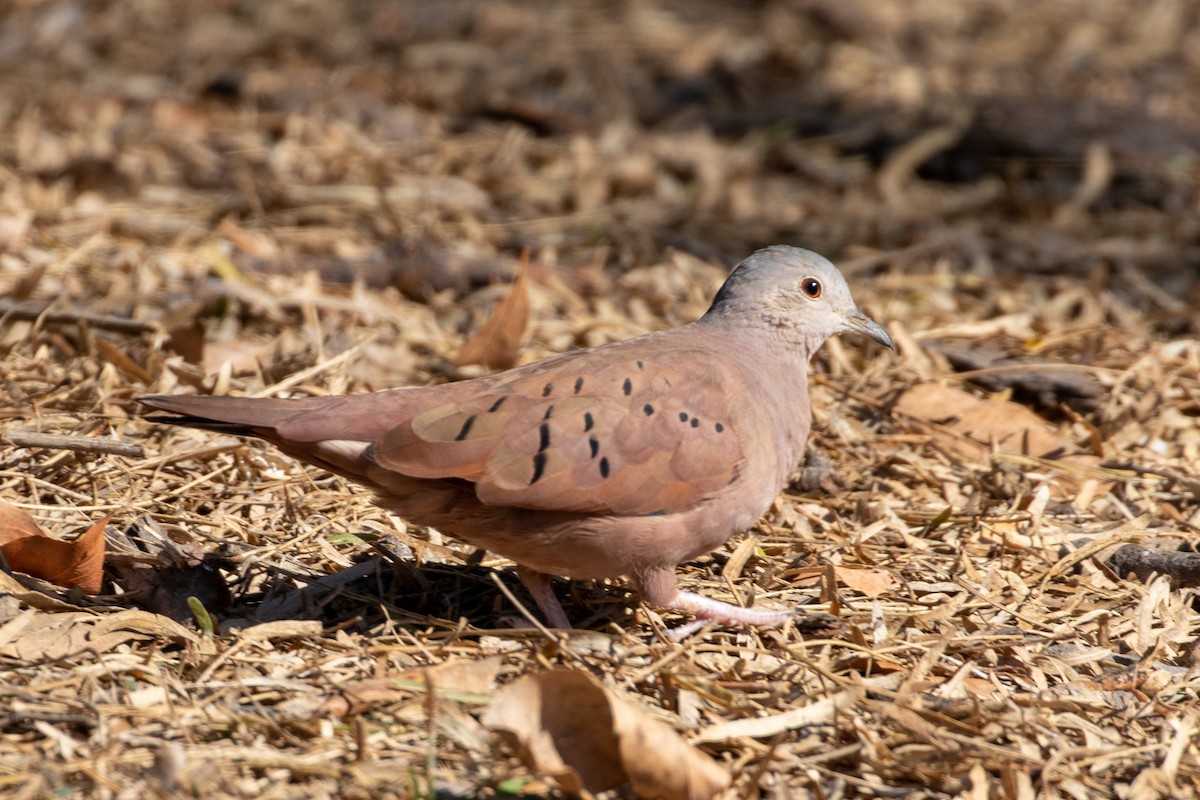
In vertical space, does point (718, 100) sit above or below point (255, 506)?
above

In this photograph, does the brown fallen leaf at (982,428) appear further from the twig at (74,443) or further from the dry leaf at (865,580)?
the twig at (74,443)

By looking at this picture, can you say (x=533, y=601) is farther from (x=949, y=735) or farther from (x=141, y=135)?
(x=141, y=135)

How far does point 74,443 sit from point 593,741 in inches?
78.1

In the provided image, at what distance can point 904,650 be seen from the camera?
3586mm

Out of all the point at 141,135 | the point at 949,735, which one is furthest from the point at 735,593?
the point at 141,135

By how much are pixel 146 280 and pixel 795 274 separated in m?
2.94

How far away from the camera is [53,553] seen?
3.53 m

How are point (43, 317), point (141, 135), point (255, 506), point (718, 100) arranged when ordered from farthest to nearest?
1. point (718, 100)
2. point (141, 135)
3. point (43, 317)
4. point (255, 506)

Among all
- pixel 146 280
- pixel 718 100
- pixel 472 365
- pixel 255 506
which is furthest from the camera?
pixel 718 100

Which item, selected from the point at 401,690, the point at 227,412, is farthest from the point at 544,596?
the point at 227,412

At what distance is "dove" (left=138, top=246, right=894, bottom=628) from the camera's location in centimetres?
337

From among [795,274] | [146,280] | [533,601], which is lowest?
[533,601]

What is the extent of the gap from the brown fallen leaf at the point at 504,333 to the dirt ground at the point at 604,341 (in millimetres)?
208

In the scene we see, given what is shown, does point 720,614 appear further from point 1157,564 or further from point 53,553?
point 53,553
